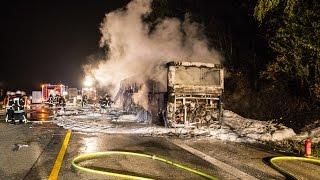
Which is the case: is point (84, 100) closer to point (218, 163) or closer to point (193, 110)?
point (193, 110)

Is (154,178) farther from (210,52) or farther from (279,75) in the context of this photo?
(210,52)

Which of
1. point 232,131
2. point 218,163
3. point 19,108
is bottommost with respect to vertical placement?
point 218,163

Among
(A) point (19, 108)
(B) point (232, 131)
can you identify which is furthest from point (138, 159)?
(A) point (19, 108)

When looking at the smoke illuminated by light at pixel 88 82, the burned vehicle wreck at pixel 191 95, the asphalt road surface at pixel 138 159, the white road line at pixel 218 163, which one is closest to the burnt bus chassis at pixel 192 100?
the burned vehicle wreck at pixel 191 95

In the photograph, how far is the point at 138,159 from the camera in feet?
27.1

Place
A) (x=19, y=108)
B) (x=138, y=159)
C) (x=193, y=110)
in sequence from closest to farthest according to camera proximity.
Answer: (x=138, y=159) → (x=193, y=110) → (x=19, y=108)

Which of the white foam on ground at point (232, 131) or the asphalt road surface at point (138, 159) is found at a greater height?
the white foam on ground at point (232, 131)

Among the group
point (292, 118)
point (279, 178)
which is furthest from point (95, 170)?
point (292, 118)

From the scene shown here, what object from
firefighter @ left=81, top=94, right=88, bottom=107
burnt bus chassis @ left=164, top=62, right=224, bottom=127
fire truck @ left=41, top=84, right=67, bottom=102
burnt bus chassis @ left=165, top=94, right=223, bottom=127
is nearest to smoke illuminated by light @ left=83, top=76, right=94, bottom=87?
firefighter @ left=81, top=94, right=88, bottom=107

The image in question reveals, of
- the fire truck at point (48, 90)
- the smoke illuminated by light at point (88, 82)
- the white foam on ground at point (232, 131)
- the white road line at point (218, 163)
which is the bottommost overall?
the white road line at point (218, 163)

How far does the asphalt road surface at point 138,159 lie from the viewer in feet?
22.9

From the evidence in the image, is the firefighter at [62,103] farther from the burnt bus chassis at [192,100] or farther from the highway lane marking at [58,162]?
the highway lane marking at [58,162]

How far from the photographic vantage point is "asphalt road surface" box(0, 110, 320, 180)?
696cm

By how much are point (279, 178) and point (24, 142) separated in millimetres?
7040
